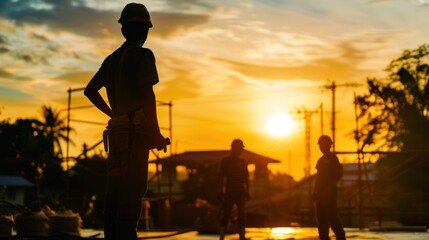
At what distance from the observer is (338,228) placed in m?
11.7

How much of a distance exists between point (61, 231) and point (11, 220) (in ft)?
2.87

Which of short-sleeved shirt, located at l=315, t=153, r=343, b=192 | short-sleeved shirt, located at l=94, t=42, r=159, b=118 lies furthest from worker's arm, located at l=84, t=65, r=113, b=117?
short-sleeved shirt, located at l=315, t=153, r=343, b=192

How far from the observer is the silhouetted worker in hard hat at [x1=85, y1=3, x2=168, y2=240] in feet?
17.8

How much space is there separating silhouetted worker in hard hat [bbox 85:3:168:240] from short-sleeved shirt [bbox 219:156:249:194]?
760 centimetres

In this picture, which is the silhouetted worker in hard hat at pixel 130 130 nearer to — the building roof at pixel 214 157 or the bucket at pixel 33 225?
the bucket at pixel 33 225

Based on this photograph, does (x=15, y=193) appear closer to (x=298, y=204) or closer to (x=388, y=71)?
(x=298, y=204)

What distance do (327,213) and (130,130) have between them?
6697mm

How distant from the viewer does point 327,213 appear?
38.2ft

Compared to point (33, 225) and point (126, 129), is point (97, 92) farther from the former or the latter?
point (33, 225)

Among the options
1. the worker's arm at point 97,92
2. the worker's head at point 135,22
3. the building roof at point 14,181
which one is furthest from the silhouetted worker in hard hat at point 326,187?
the building roof at point 14,181

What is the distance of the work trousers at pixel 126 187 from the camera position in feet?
17.8

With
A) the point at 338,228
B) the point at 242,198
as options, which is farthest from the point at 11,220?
the point at 338,228

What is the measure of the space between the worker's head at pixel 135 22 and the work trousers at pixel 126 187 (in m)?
0.77

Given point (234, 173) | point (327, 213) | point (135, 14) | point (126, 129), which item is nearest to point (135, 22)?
point (135, 14)
